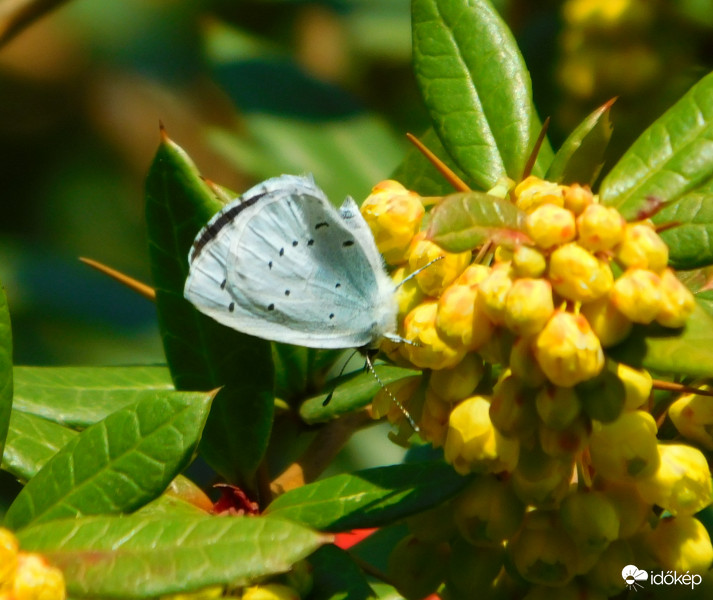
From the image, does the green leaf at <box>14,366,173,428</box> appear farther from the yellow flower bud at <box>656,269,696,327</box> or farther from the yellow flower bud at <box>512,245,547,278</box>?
the yellow flower bud at <box>656,269,696,327</box>

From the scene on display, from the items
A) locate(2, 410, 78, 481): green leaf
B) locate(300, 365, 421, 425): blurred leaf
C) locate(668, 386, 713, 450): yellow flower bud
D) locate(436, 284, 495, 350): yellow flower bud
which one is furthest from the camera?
locate(300, 365, 421, 425): blurred leaf

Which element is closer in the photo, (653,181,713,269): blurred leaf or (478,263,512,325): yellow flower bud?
(478,263,512,325): yellow flower bud

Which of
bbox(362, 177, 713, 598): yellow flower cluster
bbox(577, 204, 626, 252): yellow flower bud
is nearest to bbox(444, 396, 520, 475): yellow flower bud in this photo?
bbox(362, 177, 713, 598): yellow flower cluster

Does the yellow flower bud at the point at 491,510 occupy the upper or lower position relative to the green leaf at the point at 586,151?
lower

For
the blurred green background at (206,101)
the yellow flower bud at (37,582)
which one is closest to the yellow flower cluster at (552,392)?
the yellow flower bud at (37,582)

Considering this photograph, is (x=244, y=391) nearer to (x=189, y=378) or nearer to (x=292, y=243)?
(x=189, y=378)

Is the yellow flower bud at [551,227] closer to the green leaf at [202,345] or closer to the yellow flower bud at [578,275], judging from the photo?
the yellow flower bud at [578,275]

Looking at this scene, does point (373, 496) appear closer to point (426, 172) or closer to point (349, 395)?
point (349, 395)
